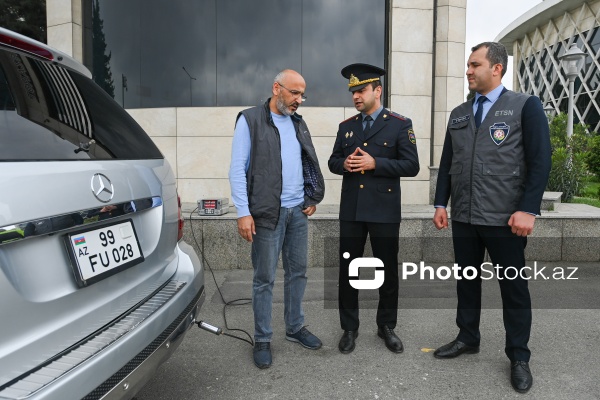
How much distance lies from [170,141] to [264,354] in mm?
4880

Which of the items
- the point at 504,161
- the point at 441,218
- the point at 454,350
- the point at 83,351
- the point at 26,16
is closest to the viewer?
the point at 83,351

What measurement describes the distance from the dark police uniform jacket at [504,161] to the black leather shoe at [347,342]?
1.14 meters

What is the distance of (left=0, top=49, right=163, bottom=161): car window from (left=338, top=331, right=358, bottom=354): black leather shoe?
190 cm

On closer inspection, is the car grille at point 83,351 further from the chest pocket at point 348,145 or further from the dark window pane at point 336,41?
the dark window pane at point 336,41

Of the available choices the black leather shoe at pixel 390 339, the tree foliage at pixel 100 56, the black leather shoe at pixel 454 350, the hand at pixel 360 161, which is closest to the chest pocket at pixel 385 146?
the hand at pixel 360 161

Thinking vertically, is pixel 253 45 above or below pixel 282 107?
above

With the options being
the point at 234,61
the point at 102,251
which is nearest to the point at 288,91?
the point at 102,251

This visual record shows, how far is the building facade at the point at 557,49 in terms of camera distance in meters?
38.5

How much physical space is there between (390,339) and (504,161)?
1.45 m

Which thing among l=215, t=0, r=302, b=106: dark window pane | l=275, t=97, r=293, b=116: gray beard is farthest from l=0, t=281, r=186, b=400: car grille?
l=215, t=0, r=302, b=106: dark window pane

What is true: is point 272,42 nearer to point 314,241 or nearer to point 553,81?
point 314,241

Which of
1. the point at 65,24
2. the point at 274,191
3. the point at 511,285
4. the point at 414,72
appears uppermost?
the point at 65,24

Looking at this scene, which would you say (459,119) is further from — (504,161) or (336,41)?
(336,41)

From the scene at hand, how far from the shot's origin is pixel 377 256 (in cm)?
328
